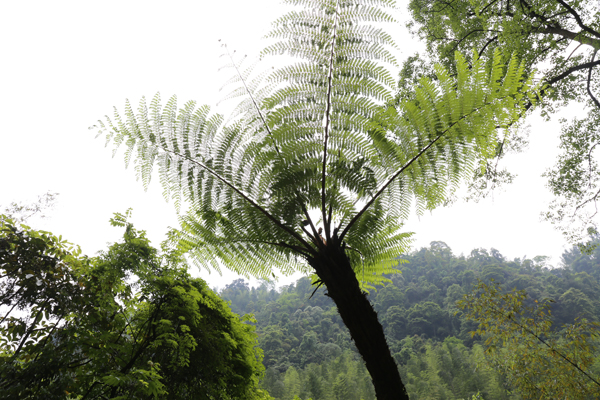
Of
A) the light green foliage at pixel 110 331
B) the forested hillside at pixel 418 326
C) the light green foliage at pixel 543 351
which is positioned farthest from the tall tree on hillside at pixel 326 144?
the forested hillside at pixel 418 326

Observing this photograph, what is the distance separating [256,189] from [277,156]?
9.0 inches

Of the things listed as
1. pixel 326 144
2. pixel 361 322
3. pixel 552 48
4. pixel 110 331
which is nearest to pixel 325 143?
pixel 326 144

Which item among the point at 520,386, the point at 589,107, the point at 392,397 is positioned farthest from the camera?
the point at 589,107

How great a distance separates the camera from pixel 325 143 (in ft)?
4.80

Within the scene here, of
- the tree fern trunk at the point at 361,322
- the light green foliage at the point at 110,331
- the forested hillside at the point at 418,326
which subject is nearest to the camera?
the tree fern trunk at the point at 361,322

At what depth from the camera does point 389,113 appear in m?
1.42

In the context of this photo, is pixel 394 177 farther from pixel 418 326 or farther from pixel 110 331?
pixel 418 326

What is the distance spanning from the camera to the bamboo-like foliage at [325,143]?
53.5 inches

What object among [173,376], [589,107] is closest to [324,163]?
[173,376]

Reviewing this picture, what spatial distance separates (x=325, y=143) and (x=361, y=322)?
85 cm

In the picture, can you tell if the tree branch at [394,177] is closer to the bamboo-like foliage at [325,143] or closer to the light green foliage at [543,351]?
the bamboo-like foliage at [325,143]

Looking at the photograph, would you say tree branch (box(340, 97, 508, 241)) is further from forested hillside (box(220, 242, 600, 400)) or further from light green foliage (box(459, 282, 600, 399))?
forested hillside (box(220, 242, 600, 400))

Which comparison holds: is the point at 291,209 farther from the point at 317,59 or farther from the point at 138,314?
→ the point at 138,314

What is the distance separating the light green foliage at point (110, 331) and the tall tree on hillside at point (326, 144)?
0.61 meters
